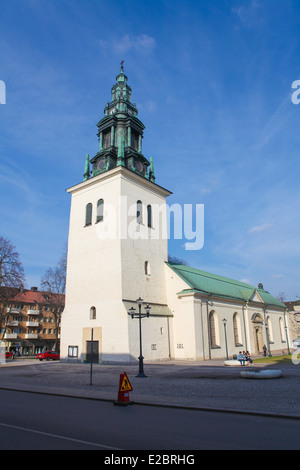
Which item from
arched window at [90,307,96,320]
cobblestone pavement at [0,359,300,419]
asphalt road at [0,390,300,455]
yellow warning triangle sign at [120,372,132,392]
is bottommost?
cobblestone pavement at [0,359,300,419]

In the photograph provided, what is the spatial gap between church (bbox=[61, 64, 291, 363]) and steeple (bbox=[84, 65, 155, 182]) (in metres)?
0.11

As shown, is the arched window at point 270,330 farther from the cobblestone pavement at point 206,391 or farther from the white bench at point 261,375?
the white bench at point 261,375

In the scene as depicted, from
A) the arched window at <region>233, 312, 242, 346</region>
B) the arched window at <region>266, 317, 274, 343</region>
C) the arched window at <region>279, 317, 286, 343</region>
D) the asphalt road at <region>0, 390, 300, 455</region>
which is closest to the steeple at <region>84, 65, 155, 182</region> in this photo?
the arched window at <region>233, 312, 242, 346</region>

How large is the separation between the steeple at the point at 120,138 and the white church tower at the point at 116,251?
4.2 inches

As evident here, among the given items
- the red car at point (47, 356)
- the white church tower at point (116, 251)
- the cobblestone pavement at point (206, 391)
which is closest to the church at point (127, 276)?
the white church tower at point (116, 251)

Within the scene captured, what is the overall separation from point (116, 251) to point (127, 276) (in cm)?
246

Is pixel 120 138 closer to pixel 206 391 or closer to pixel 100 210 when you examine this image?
pixel 100 210

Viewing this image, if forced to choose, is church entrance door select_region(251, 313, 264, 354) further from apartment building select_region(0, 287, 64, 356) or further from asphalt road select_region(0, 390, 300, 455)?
apartment building select_region(0, 287, 64, 356)

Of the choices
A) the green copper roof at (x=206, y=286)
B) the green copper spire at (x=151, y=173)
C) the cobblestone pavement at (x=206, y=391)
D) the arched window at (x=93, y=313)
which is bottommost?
the cobblestone pavement at (x=206, y=391)

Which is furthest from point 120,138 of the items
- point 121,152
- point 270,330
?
point 270,330

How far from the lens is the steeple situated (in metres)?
34.9

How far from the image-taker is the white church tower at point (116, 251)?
29047 mm
